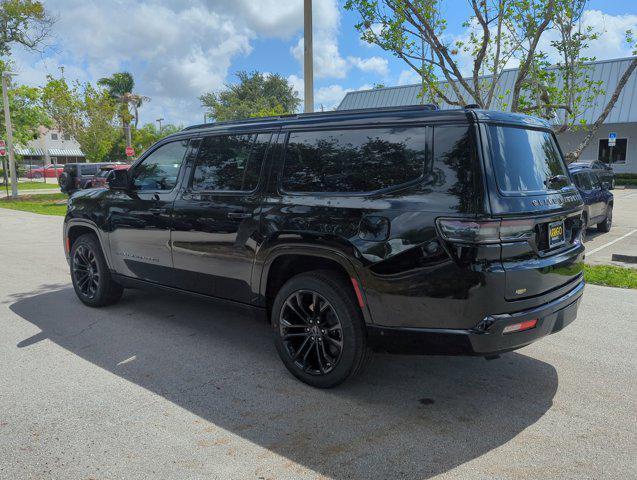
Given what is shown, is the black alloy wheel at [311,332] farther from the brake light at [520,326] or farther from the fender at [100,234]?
the fender at [100,234]

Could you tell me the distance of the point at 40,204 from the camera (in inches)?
886

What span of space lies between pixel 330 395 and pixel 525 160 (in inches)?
82.8

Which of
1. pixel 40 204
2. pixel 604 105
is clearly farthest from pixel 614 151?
pixel 40 204

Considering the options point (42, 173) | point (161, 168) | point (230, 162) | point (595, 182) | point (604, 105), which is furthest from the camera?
point (42, 173)

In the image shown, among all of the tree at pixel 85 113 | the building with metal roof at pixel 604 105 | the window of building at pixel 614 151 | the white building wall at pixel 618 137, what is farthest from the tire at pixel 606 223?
the tree at pixel 85 113

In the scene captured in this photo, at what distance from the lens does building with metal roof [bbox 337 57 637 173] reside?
2764 centimetres

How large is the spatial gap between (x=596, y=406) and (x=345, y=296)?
184 centimetres

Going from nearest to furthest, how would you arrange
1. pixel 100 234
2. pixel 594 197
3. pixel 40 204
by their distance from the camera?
pixel 100 234, pixel 594 197, pixel 40 204

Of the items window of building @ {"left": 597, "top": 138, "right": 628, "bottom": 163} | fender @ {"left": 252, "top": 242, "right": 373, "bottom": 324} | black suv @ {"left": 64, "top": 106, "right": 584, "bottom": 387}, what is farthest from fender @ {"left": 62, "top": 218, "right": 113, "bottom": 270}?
window of building @ {"left": 597, "top": 138, "right": 628, "bottom": 163}

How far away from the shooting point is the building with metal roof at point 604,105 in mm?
27641

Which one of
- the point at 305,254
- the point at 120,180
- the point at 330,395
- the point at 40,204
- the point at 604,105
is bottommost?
the point at 330,395

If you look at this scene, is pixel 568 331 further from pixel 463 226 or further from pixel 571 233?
pixel 463 226

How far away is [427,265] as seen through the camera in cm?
309

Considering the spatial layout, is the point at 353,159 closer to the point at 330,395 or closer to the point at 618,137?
the point at 330,395
